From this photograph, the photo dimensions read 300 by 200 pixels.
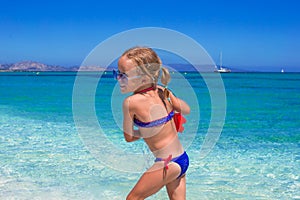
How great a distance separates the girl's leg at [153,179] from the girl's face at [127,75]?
2.00ft

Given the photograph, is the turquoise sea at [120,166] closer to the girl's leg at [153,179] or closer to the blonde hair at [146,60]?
the girl's leg at [153,179]

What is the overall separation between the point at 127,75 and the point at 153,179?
30.1 inches

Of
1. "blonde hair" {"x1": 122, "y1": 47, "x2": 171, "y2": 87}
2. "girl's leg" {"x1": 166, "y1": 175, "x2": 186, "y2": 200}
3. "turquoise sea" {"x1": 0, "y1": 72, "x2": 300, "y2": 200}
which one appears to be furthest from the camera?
"turquoise sea" {"x1": 0, "y1": 72, "x2": 300, "y2": 200}

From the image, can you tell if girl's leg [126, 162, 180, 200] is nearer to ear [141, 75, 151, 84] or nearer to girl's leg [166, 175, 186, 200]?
girl's leg [166, 175, 186, 200]

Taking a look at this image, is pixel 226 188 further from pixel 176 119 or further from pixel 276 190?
pixel 176 119

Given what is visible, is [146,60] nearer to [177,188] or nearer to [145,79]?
[145,79]

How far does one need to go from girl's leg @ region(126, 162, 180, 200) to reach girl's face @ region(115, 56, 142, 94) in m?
0.61

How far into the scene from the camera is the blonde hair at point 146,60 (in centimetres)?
262

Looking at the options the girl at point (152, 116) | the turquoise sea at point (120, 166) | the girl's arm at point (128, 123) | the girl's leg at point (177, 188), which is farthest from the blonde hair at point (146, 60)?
the girl's leg at point (177, 188)

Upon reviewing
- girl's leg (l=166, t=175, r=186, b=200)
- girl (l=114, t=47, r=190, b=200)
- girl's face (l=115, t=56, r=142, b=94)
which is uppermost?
girl's face (l=115, t=56, r=142, b=94)

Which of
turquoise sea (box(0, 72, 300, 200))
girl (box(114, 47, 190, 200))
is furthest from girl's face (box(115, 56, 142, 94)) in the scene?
turquoise sea (box(0, 72, 300, 200))

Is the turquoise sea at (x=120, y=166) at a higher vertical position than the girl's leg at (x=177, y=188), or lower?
lower

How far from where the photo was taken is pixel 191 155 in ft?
23.9

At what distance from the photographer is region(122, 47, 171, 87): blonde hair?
2616 millimetres
